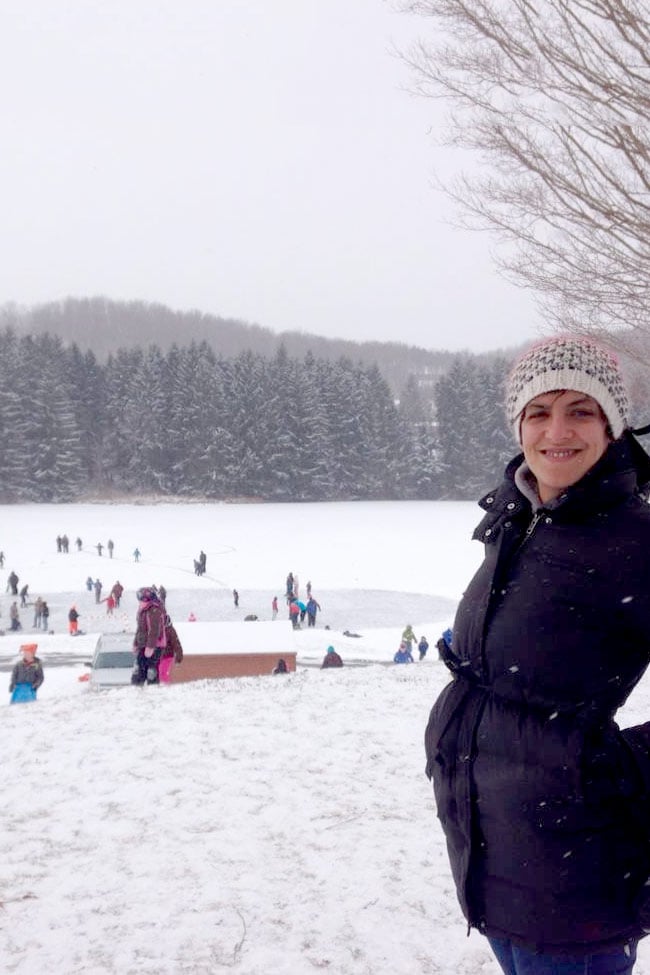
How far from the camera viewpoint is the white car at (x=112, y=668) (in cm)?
1421

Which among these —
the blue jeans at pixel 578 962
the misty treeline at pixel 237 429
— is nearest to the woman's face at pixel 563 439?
the blue jeans at pixel 578 962

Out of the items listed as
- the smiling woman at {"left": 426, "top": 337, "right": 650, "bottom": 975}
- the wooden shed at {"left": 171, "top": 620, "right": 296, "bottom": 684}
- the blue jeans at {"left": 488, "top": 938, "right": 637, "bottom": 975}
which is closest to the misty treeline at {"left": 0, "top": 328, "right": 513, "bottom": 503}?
the wooden shed at {"left": 171, "top": 620, "right": 296, "bottom": 684}

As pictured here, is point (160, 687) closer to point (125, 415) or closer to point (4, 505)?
point (4, 505)

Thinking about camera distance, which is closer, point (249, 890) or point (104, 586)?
point (249, 890)

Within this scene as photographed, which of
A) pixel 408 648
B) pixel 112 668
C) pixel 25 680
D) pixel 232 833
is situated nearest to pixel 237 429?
pixel 408 648

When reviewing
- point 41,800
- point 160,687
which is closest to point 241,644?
point 160,687

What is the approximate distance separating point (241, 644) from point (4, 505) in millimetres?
59429

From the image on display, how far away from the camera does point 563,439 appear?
187 cm

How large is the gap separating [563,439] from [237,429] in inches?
3071

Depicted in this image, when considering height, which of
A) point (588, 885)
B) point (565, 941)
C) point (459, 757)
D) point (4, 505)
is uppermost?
point (459, 757)

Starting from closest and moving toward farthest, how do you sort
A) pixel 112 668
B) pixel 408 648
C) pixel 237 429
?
pixel 112 668
pixel 408 648
pixel 237 429

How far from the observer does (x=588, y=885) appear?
169 centimetres

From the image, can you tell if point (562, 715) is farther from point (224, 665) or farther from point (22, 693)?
point (224, 665)

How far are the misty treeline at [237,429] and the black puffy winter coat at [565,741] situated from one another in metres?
73.8
